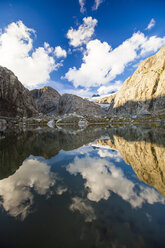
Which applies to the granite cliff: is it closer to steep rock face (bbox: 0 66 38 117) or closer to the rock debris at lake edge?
the rock debris at lake edge

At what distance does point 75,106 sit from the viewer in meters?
126

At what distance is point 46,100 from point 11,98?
294 ft

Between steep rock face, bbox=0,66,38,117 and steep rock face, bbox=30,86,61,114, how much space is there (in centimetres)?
6169

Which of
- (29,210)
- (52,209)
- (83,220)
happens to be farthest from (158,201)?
(29,210)

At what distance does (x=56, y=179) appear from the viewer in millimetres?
4922

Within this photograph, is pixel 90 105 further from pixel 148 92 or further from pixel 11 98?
pixel 11 98

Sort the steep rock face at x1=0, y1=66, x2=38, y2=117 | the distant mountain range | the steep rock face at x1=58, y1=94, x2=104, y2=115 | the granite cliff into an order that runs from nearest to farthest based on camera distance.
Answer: the steep rock face at x1=0, y1=66, x2=38, y2=117 < the distant mountain range < the steep rock face at x1=58, y1=94, x2=104, y2=115 < the granite cliff

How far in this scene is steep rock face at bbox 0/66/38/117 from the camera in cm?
8412

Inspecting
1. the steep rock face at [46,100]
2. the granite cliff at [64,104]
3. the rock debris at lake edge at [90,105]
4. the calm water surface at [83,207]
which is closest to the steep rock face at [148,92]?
the rock debris at lake edge at [90,105]

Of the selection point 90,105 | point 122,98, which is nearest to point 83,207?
point 90,105

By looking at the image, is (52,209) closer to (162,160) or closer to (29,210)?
(29,210)

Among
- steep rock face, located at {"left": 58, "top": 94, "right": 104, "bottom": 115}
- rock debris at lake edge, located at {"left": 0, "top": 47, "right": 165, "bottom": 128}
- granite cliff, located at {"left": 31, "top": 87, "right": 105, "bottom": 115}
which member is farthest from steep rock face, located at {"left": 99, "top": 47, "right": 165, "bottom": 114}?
steep rock face, located at {"left": 58, "top": 94, "right": 104, "bottom": 115}

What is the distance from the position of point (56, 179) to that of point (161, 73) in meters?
132

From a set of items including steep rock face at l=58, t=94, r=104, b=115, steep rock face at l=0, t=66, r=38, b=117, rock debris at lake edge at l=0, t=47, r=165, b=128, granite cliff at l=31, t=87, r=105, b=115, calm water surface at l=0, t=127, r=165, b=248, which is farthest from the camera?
granite cliff at l=31, t=87, r=105, b=115
